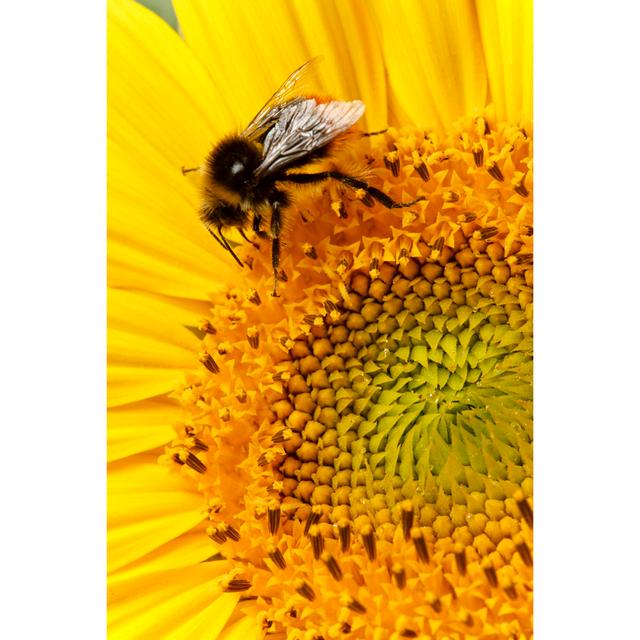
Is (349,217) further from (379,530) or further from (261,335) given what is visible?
(379,530)

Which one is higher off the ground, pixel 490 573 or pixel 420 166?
pixel 420 166

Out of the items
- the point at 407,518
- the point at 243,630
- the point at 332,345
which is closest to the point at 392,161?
the point at 332,345

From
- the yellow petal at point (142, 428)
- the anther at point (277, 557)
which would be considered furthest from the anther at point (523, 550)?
the yellow petal at point (142, 428)

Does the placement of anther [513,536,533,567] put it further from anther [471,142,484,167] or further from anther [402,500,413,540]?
anther [471,142,484,167]

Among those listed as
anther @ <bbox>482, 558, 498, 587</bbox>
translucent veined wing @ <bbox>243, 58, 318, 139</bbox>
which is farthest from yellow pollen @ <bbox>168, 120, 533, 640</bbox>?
translucent veined wing @ <bbox>243, 58, 318, 139</bbox>

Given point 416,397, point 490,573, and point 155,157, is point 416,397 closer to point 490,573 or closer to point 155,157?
point 490,573
